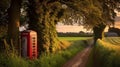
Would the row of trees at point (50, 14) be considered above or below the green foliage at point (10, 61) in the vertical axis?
above

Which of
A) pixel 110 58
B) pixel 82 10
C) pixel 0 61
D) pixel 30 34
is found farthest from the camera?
pixel 82 10

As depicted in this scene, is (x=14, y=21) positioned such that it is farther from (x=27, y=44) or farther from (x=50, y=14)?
(x=50, y=14)

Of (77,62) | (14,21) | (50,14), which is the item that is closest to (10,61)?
(14,21)

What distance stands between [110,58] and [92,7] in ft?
27.6

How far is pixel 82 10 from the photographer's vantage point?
2519 cm

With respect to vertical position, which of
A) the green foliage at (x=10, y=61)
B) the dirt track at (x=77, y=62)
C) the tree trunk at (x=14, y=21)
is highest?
the tree trunk at (x=14, y=21)

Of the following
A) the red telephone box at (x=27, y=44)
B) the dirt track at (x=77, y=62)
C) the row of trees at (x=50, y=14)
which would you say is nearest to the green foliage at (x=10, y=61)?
the red telephone box at (x=27, y=44)

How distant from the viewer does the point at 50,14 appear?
27406mm

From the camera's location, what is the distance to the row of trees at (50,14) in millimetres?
23406

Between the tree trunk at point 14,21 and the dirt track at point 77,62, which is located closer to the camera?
the tree trunk at point 14,21

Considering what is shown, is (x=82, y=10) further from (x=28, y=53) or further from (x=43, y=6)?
(x=28, y=53)

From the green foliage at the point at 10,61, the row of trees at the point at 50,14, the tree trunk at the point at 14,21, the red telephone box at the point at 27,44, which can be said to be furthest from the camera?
the row of trees at the point at 50,14

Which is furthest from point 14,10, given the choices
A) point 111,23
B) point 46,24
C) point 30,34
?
point 111,23

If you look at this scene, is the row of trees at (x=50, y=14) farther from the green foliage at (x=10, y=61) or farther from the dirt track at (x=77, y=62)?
the green foliage at (x=10, y=61)
